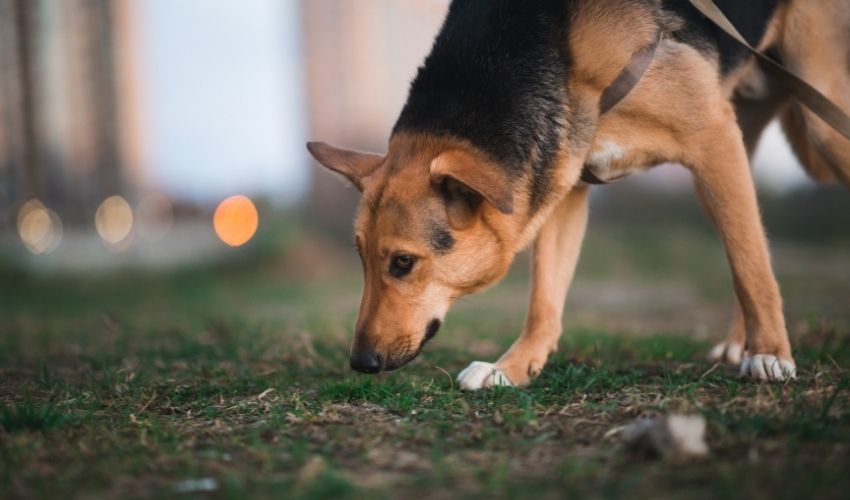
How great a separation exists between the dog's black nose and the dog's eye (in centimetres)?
36

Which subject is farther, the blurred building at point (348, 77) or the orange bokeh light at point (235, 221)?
the blurred building at point (348, 77)

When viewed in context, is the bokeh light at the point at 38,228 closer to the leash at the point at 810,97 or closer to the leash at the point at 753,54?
the leash at the point at 753,54

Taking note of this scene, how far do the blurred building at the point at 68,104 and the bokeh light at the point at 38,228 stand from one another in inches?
10.1

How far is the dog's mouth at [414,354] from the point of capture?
352 centimetres

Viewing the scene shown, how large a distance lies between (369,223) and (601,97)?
4.11ft

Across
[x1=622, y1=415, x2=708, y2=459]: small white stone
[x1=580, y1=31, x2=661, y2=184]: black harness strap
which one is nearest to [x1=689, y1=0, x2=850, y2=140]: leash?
[x1=580, y1=31, x2=661, y2=184]: black harness strap

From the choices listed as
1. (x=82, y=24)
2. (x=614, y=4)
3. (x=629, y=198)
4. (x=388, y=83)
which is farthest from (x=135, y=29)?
(x=614, y=4)

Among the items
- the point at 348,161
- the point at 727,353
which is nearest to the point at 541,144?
the point at 348,161

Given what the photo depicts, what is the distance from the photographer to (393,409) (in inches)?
125

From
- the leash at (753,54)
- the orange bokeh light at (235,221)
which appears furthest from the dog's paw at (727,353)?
the orange bokeh light at (235,221)

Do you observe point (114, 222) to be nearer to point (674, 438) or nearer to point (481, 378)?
point (481, 378)

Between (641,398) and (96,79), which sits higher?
(96,79)

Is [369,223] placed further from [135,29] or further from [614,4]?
[135,29]

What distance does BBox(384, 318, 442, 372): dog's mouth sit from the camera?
3.52 metres
